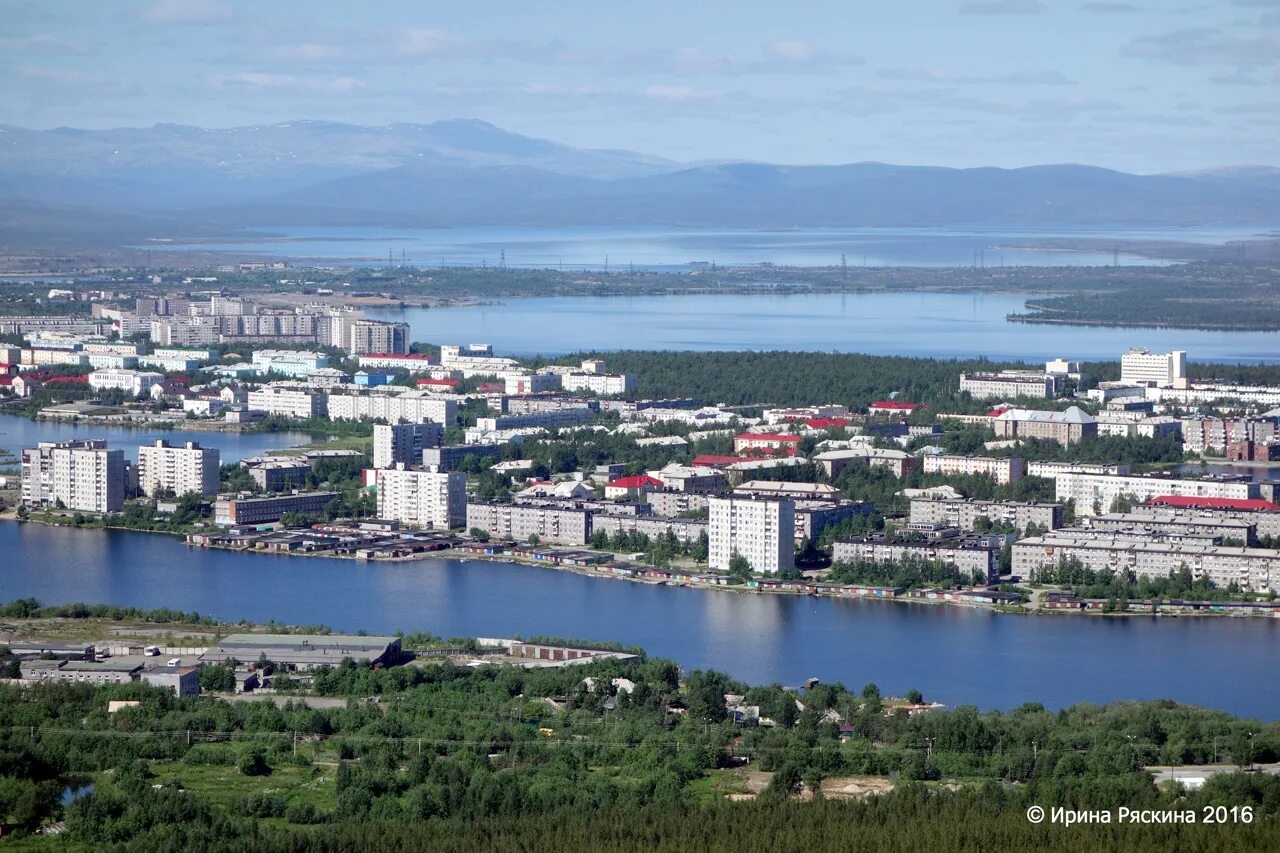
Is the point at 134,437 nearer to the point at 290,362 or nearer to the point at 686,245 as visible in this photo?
the point at 290,362

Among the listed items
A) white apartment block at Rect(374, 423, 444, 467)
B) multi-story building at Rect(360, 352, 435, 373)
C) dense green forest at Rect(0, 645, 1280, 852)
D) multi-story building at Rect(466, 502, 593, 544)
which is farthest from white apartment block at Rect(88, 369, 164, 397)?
dense green forest at Rect(0, 645, 1280, 852)

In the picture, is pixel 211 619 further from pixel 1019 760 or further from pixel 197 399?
pixel 197 399

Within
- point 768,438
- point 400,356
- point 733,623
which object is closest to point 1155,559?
point 733,623

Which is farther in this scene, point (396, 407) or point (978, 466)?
point (396, 407)

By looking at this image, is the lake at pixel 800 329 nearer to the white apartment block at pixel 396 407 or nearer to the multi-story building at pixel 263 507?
the white apartment block at pixel 396 407

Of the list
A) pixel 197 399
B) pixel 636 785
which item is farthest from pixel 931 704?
pixel 197 399

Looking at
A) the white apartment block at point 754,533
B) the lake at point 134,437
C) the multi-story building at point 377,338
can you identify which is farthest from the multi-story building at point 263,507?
the multi-story building at point 377,338
